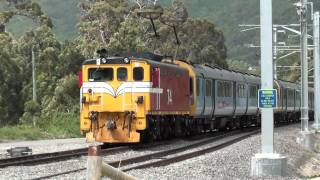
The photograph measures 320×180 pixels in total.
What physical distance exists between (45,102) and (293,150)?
32622mm

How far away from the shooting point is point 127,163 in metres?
17.9

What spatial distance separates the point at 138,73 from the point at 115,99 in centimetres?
111

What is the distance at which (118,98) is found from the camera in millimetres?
22125

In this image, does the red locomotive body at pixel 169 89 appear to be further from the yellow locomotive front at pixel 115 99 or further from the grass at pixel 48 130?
the grass at pixel 48 130

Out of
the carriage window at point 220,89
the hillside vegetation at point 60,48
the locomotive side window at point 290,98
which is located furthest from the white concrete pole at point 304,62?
the hillside vegetation at point 60,48

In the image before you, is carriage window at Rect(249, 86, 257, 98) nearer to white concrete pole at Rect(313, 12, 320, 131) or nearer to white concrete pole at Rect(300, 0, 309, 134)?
white concrete pole at Rect(313, 12, 320, 131)

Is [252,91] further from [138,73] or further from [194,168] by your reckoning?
[194,168]

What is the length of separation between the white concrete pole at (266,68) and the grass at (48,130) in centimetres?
1615

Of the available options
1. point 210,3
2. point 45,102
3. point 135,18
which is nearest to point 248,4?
point 210,3

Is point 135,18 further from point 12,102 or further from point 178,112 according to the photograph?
point 178,112

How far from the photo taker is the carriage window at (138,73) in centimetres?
2239

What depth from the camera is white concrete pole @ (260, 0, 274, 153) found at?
655 inches

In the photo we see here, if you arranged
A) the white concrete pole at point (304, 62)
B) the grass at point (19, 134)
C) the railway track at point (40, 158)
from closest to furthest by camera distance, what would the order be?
the railway track at point (40, 158) < the white concrete pole at point (304, 62) < the grass at point (19, 134)

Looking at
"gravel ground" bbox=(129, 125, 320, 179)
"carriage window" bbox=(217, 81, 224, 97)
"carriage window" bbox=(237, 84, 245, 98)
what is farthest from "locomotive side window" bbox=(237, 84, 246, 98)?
"gravel ground" bbox=(129, 125, 320, 179)
